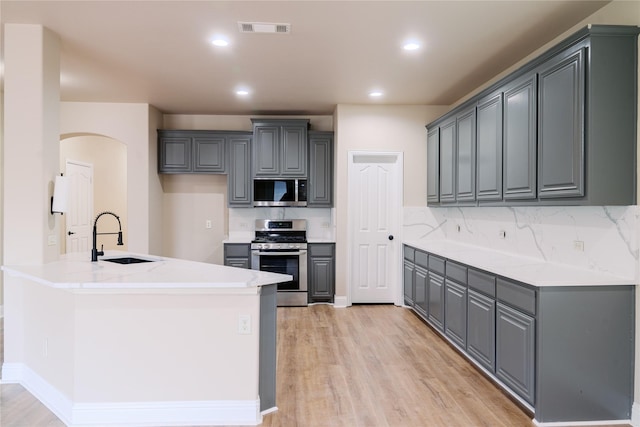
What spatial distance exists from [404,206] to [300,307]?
200 cm

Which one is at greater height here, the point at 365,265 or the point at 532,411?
the point at 365,265

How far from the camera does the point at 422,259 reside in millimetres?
4438

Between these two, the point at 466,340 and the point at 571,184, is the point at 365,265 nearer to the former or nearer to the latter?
the point at 466,340

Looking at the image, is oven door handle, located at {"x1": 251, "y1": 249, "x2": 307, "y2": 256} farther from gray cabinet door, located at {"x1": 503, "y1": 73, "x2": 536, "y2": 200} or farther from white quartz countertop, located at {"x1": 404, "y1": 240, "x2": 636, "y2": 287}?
gray cabinet door, located at {"x1": 503, "y1": 73, "x2": 536, "y2": 200}

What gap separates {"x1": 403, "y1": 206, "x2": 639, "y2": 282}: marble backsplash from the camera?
2.39m

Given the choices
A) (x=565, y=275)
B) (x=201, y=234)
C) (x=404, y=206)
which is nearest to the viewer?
(x=565, y=275)

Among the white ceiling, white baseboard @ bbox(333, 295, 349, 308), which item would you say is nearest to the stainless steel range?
white baseboard @ bbox(333, 295, 349, 308)

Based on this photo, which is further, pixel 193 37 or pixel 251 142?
pixel 251 142

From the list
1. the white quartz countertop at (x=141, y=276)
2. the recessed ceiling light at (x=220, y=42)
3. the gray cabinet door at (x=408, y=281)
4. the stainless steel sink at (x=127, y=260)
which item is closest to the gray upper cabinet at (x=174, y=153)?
the stainless steel sink at (x=127, y=260)

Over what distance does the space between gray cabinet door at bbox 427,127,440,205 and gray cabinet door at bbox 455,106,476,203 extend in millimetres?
558

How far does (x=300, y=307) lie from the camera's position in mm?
5223

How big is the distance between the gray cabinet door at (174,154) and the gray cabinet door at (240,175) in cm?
64

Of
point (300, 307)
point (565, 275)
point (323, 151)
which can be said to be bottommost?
point (300, 307)

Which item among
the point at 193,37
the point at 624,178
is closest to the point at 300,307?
the point at 193,37
